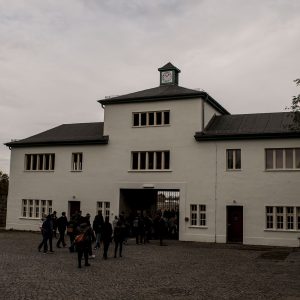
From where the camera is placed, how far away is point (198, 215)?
2842cm

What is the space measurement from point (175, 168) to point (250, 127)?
5.33 metres

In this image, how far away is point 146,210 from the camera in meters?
33.4

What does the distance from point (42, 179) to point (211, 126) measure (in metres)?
12.8

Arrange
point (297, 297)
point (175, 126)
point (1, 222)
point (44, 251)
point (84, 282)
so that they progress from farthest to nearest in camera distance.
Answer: point (1, 222) < point (175, 126) < point (44, 251) < point (84, 282) < point (297, 297)

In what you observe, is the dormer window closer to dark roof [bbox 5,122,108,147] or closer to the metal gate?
dark roof [bbox 5,122,108,147]

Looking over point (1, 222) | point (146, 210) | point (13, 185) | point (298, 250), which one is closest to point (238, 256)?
point (298, 250)

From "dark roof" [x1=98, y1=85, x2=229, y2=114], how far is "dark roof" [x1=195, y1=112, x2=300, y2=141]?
173 centimetres

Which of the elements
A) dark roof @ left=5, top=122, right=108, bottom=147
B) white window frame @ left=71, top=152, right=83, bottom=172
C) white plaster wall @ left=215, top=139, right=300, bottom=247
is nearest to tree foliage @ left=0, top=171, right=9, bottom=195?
dark roof @ left=5, top=122, right=108, bottom=147

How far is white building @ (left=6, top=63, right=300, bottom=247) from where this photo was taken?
26812mm

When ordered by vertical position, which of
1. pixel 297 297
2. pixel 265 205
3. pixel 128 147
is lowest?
pixel 297 297

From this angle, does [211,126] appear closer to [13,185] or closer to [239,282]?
[13,185]

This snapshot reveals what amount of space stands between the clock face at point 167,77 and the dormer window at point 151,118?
14.6 feet

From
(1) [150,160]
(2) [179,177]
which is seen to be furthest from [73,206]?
(2) [179,177]

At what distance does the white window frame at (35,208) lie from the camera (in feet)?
110
